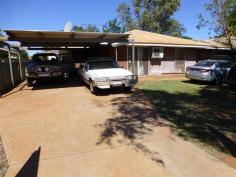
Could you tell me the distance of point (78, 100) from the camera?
9680 millimetres

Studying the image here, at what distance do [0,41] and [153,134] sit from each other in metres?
9.89

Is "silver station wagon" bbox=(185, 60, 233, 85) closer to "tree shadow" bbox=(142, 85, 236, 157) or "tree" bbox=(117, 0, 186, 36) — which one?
"tree shadow" bbox=(142, 85, 236, 157)

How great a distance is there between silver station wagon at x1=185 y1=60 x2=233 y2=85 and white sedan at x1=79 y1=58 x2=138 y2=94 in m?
5.12

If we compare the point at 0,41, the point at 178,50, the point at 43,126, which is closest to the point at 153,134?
the point at 43,126

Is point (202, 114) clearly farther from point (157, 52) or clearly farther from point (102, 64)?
point (157, 52)

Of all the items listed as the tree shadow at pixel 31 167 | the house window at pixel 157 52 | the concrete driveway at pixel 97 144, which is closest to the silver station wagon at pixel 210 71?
the house window at pixel 157 52

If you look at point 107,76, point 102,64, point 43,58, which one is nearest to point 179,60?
point 102,64

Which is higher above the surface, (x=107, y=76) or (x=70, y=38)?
(x=70, y=38)

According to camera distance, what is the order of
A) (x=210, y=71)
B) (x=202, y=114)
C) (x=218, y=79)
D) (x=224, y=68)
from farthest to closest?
(x=224, y=68) → (x=218, y=79) → (x=210, y=71) → (x=202, y=114)

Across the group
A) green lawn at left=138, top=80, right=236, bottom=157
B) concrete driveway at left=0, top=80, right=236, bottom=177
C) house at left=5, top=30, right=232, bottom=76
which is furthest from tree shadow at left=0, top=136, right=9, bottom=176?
house at left=5, top=30, right=232, bottom=76

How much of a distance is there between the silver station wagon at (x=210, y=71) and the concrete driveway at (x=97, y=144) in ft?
21.8

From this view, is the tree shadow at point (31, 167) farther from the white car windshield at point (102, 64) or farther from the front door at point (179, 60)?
the front door at point (179, 60)

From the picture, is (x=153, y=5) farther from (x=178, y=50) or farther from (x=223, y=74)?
(x=223, y=74)

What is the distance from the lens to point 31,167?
4211mm
